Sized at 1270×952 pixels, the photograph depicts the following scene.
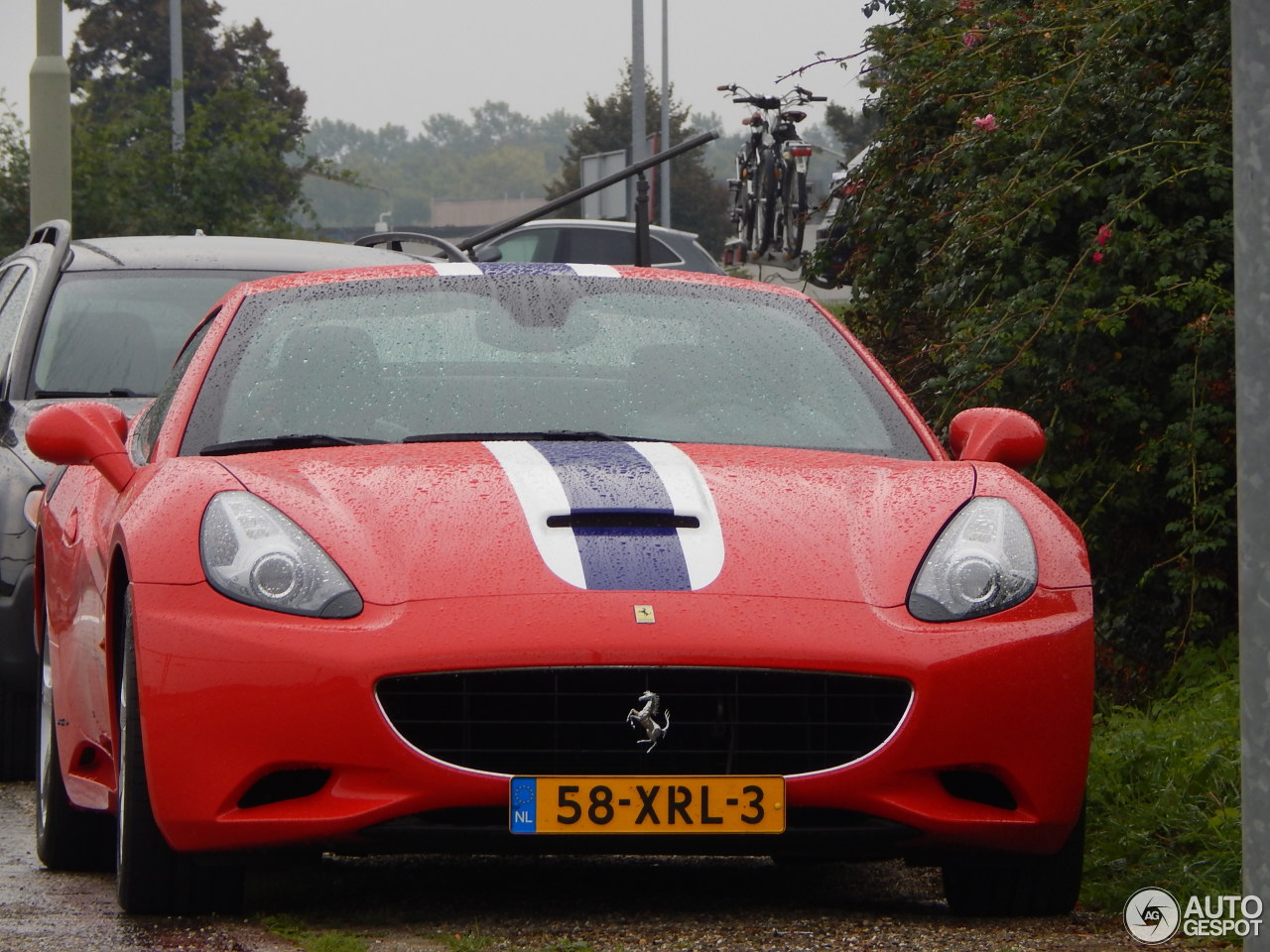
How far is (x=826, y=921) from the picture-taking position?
15.1 feet

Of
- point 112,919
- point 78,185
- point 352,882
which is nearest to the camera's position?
point 112,919

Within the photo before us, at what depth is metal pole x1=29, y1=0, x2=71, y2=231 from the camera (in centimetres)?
1570

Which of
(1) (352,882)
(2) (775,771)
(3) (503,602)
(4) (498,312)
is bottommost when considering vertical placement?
(1) (352,882)

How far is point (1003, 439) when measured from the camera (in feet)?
17.3

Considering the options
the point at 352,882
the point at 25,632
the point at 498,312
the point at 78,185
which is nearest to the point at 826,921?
the point at 352,882

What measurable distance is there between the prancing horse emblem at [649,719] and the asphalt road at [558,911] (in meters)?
0.36

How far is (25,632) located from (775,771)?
3.42m

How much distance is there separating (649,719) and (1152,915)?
1067mm

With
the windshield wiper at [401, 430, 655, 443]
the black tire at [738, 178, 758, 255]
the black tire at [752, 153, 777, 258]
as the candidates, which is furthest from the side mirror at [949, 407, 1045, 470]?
the black tire at [738, 178, 758, 255]

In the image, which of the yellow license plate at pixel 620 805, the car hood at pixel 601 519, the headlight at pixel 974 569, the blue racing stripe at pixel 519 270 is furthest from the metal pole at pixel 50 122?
the yellow license plate at pixel 620 805

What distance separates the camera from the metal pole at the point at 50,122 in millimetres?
15695

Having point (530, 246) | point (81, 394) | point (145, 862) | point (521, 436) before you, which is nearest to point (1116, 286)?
point (521, 436)

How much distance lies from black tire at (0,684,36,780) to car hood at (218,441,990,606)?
2708 mm

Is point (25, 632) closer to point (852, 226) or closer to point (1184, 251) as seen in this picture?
point (1184, 251)
